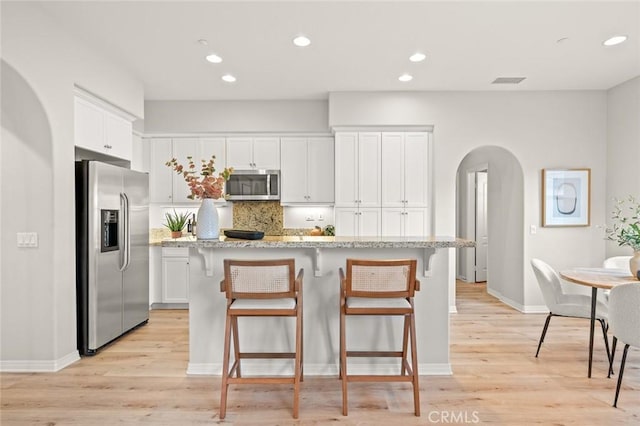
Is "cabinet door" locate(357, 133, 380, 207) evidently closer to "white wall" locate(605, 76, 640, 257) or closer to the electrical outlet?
"white wall" locate(605, 76, 640, 257)

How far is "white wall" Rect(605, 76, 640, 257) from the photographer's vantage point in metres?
4.53

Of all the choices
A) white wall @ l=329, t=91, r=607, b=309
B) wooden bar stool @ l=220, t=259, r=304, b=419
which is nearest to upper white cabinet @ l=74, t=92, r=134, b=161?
wooden bar stool @ l=220, t=259, r=304, b=419

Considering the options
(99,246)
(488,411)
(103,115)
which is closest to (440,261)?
(488,411)

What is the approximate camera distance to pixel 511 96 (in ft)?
16.6

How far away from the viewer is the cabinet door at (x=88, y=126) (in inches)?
137

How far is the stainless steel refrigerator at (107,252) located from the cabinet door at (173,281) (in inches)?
39.8

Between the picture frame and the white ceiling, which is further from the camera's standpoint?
the picture frame

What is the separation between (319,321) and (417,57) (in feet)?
8.96

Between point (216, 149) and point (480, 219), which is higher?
point (216, 149)

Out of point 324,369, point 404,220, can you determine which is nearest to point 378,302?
point 324,369

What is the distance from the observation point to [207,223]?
2871 millimetres

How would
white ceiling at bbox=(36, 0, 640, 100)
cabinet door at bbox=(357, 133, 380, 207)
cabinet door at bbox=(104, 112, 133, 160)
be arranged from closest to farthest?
white ceiling at bbox=(36, 0, 640, 100) < cabinet door at bbox=(104, 112, 133, 160) < cabinet door at bbox=(357, 133, 380, 207)

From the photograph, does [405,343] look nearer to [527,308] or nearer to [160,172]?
[527,308]

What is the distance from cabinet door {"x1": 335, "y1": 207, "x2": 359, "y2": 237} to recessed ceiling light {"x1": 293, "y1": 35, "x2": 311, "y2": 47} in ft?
7.16
